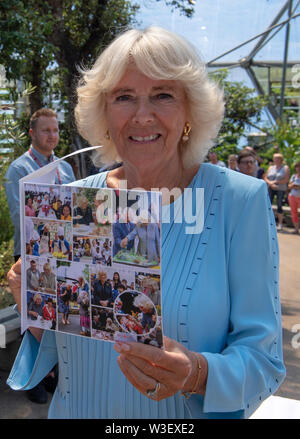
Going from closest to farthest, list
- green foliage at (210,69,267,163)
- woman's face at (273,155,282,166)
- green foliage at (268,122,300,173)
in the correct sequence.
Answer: woman's face at (273,155,282,166)
green foliage at (268,122,300,173)
green foliage at (210,69,267,163)

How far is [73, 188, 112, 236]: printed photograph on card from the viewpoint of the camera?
3.58ft

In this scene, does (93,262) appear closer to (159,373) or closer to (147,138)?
(159,373)

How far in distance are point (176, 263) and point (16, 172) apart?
10.0ft

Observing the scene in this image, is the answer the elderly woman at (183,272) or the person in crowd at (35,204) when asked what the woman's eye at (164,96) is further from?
the person in crowd at (35,204)

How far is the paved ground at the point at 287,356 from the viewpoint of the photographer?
11.7ft

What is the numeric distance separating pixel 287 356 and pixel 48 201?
13.1 feet

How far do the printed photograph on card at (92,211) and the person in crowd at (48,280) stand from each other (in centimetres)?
13

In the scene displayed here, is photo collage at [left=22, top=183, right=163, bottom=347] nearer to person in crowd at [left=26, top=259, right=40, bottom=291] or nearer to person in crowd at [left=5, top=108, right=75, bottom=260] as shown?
person in crowd at [left=26, top=259, right=40, bottom=291]

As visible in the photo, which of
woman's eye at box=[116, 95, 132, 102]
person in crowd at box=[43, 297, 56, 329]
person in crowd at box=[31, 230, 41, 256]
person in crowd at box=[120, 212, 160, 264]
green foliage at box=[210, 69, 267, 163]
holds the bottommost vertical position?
person in crowd at box=[43, 297, 56, 329]

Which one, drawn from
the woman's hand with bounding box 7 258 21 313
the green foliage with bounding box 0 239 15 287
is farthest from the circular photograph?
the green foliage with bounding box 0 239 15 287

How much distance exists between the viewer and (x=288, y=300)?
6.22 m

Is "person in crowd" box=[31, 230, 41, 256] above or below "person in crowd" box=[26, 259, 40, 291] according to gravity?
Result: above

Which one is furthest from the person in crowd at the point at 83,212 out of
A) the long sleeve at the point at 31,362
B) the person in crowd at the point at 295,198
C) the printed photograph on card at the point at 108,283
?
the person in crowd at the point at 295,198

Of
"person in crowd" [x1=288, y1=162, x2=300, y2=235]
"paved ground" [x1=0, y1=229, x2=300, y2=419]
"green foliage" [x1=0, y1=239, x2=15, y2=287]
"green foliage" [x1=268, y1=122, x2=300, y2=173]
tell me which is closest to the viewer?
"paved ground" [x1=0, y1=229, x2=300, y2=419]
